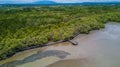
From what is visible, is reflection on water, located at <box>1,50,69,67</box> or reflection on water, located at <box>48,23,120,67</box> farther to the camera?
reflection on water, located at <box>1,50,69,67</box>

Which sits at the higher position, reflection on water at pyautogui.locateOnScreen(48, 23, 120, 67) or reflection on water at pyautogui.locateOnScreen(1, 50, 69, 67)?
reflection on water at pyautogui.locateOnScreen(48, 23, 120, 67)

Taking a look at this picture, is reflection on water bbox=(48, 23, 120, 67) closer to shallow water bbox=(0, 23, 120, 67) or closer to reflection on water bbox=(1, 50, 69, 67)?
shallow water bbox=(0, 23, 120, 67)

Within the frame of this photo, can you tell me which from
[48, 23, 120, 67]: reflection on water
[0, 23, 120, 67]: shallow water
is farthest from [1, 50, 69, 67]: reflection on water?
[48, 23, 120, 67]: reflection on water

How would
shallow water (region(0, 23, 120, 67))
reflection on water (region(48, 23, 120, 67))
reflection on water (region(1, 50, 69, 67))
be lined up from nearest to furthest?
reflection on water (region(48, 23, 120, 67)), shallow water (region(0, 23, 120, 67)), reflection on water (region(1, 50, 69, 67))

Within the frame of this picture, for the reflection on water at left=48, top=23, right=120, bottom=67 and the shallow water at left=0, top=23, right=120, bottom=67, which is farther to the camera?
the shallow water at left=0, top=23, right=120, bottom=67

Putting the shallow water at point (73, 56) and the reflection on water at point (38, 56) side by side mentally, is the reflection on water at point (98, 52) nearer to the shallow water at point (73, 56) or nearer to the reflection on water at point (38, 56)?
the shallow water at point (73, 56)

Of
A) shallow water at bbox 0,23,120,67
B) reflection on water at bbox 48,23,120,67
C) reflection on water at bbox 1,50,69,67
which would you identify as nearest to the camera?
reflection on water at bbox 48,23,120,67

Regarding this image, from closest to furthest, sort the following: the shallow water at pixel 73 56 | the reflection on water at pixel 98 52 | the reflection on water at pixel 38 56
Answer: the reflection on water at pixel 98 52 → the shallow water at pixel 73 56 → the reflection on water at pixel 38 56

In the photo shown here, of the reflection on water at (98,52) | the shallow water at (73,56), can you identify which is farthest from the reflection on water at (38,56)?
the reflection on water at (98,52)

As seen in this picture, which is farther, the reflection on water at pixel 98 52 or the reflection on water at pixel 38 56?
the reflection on water at pixel 38 56
